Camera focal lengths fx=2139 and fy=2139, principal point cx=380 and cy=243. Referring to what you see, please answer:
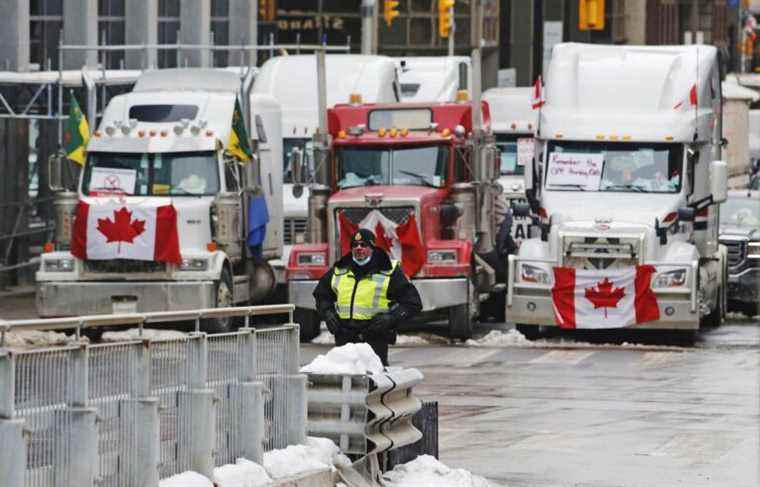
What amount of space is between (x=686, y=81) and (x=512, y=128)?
9094 mm

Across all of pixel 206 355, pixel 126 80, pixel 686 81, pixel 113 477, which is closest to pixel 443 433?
pixel 206 355

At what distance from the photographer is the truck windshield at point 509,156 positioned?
121ft

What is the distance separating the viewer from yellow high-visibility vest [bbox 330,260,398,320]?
53.6 ft

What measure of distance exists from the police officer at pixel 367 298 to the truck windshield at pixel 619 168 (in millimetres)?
12739

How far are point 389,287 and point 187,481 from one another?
4.19 m

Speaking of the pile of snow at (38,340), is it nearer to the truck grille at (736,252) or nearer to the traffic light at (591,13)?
the truck grille at (736,252)

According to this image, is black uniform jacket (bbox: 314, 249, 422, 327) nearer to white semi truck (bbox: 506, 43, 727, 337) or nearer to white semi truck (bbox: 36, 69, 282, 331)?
white semi truck (bbox: 36, 69, 282, 331)

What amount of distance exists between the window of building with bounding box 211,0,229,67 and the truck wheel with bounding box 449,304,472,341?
979 inches

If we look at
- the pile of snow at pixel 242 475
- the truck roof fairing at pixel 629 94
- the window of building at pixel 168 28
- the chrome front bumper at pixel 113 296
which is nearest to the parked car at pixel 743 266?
the truck roof fairing at pixel 629 94

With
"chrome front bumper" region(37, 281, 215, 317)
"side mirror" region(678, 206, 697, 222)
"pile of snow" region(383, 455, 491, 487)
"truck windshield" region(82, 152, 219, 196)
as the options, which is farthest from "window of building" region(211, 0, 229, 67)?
"pile of snow" region(383, 455, 491, 487)

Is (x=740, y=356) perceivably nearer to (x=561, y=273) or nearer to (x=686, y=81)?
(x=561, y=273)

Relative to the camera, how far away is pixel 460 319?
28.3 meters

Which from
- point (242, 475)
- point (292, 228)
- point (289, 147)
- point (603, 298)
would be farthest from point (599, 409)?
point (289, 147)

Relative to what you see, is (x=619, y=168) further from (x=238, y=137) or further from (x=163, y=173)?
(x=163, y=173)
